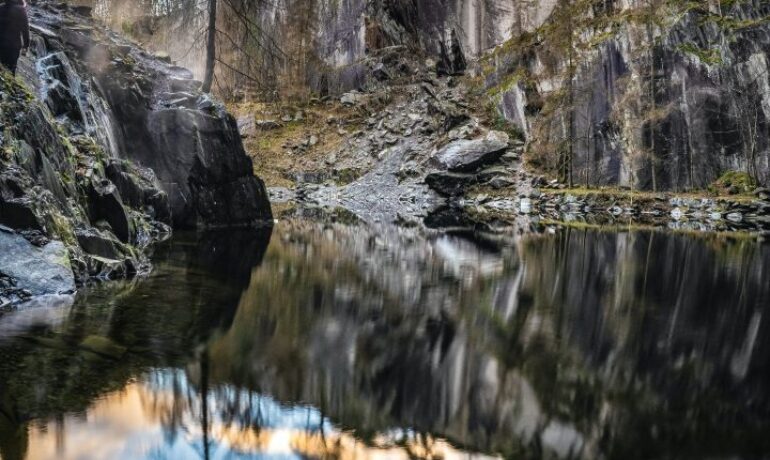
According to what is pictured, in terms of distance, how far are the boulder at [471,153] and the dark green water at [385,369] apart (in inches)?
1303

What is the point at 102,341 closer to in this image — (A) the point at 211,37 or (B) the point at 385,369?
(B) the point at 385,369

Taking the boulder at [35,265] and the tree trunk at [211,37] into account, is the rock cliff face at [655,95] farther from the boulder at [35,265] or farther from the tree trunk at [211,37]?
the boulder at [35,265]

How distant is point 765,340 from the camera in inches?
289

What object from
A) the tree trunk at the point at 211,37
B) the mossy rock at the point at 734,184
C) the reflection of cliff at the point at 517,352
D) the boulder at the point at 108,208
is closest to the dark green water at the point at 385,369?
the reflection of cliff at the point at 517,352

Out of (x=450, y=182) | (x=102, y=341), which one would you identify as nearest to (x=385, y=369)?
(x=102, y=341)

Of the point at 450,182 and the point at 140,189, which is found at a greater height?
the point at 450,182

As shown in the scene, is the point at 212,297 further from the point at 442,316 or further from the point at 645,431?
the point at 645,431

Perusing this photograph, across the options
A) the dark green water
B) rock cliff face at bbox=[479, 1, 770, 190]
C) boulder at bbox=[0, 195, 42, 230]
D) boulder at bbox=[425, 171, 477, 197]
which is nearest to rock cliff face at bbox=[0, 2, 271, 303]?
boulder at bbox=[0, 195, 42, 230]

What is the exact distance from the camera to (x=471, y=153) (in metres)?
44.7

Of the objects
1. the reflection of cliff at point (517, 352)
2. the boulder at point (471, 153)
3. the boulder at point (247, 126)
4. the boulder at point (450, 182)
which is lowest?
the reflection of cliff at point (517, 352)

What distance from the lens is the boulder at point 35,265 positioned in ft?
26.3

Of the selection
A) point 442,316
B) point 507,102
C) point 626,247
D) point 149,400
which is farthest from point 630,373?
point 507,102

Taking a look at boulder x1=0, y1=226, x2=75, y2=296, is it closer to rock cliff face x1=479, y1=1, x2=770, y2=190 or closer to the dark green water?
the dark green water

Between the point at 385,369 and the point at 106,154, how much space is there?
1218 cm
